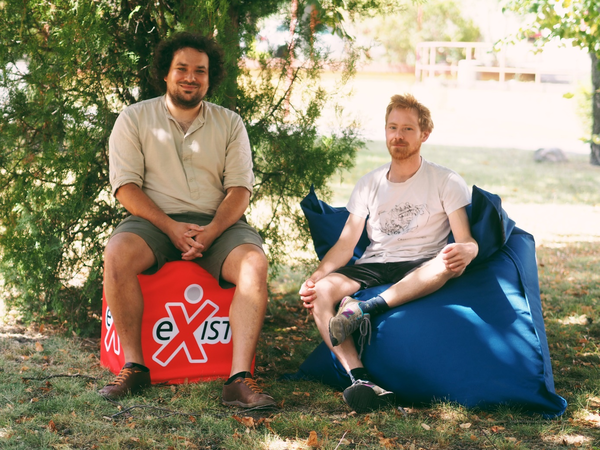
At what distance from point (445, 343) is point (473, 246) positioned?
51 centimetres

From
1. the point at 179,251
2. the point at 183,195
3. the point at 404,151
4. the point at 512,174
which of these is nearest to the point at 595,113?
the point at 512,174

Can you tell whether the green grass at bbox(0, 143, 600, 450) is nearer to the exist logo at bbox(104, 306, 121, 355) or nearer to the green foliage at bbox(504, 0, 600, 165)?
the exist logo at bbox(104, 306, 121, 355)

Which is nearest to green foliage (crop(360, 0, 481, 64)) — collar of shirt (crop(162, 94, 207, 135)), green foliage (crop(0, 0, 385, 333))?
green foliage (crop(0, 0, 385, 333))

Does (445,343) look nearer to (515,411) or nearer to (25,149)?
(515,411)

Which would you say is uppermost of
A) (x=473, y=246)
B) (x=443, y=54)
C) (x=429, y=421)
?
(x=443, y=54)

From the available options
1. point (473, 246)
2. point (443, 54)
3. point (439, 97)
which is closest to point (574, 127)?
point (439, 97)

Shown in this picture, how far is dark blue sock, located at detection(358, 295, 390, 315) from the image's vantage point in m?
3.40

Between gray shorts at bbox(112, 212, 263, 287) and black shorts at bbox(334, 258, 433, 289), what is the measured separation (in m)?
0.53

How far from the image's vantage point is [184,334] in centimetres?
358

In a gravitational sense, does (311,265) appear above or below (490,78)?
below

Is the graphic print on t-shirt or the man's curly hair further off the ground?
the man's curly hair

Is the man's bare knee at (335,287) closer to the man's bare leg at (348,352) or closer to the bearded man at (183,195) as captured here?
the man's bare leg at (348,352)

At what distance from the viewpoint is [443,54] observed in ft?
75.7

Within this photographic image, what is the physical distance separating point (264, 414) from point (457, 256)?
1.18 metres
